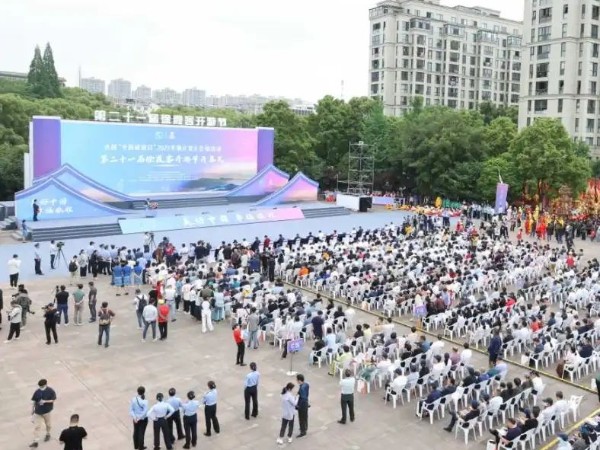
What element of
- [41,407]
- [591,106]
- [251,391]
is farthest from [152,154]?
[591,106]

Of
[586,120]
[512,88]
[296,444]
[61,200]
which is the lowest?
[296,444]

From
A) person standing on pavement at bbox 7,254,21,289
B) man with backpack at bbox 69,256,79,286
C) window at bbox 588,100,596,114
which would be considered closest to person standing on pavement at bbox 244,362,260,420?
man with backpack at bbox 69,256,79,286

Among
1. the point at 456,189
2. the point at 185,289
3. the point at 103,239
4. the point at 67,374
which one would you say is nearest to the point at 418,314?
the point at 185,289

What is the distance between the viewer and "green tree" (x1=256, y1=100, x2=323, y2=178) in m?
38.7

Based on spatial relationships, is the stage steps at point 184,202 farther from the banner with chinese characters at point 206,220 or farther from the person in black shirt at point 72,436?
the person in black shirt at point 72,436

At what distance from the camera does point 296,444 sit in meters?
8.31

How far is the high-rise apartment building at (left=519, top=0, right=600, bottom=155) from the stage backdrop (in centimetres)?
2904

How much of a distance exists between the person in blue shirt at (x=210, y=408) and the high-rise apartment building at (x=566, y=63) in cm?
4818

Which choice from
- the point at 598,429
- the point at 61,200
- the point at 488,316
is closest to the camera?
the point at 598,429

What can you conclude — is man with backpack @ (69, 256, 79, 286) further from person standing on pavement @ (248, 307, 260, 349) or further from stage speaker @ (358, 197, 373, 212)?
stage speaker @ (358, 197, 373, 212)

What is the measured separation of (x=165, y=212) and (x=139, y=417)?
2118 cm

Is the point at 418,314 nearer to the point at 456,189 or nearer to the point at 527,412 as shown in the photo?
the point at 527,412

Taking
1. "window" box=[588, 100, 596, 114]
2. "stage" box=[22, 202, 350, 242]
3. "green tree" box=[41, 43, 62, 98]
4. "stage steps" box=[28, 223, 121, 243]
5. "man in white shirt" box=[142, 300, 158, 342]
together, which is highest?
"green tree" box=[41, 43, 62, 98]

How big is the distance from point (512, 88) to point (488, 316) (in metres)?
72.7
